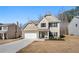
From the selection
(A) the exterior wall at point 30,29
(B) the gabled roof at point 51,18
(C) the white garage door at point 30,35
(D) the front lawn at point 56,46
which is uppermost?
(B) the gabled roof at point 51,18

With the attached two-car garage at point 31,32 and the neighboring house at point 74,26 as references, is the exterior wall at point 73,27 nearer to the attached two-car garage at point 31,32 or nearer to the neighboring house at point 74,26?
the neighboring house at point 74,26

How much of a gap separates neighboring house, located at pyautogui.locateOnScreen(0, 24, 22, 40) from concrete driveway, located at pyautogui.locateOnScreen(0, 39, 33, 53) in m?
0.21

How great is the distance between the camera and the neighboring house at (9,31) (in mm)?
11398

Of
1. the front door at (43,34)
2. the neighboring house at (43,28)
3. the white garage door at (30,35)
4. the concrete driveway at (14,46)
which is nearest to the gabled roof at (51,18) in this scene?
the neighboring house at (43,28)

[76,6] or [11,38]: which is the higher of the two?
[76,6]

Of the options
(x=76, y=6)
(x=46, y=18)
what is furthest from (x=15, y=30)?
(x=76, y=6)

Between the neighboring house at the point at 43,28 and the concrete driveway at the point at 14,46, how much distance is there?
7.9 inches

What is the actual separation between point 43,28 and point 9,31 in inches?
40.7

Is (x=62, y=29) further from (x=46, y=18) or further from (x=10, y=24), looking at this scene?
(x=10, y=24)

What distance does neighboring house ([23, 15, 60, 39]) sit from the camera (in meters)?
11.4

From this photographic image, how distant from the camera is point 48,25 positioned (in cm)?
1155

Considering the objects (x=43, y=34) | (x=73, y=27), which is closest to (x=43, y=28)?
(x=43, y=34)

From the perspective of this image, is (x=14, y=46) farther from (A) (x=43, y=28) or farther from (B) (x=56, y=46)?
(B) (x=56, y=46)
